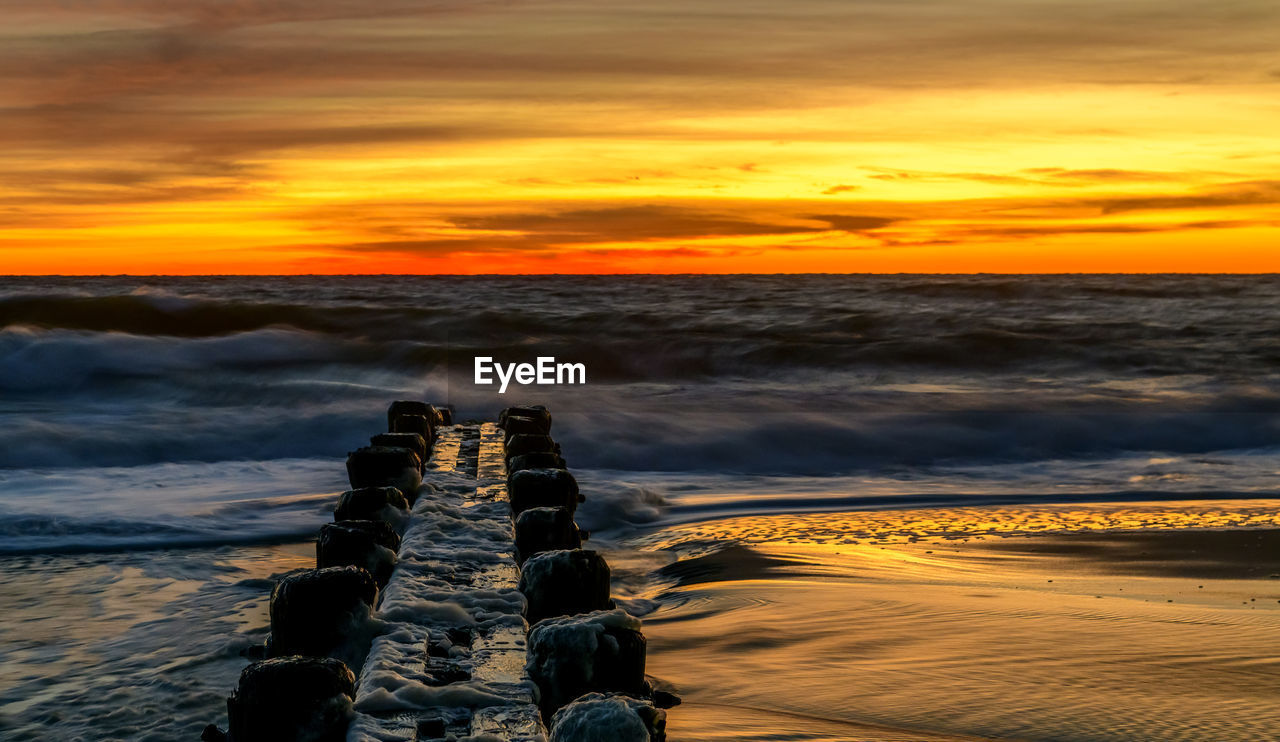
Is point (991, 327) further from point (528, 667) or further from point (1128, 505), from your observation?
point (528, 667)

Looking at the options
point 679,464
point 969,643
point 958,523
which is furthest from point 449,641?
point 679,464

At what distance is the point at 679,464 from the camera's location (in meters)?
10.2

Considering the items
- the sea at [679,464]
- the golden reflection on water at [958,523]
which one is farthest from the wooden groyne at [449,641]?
the golden reflection on water at [958,523]

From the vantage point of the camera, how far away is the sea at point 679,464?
3502 millimetres

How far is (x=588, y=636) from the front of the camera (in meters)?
1.85

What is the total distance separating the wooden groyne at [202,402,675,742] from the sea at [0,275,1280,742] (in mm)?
802

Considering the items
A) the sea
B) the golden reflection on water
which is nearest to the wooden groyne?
the sea

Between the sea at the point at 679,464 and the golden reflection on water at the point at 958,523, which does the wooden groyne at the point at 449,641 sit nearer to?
the sea at the point at 679,464

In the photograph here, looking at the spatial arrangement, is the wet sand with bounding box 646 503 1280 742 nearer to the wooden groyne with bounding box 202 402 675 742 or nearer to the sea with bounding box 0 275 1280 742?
the sea with bounding box 0 275 1280 742

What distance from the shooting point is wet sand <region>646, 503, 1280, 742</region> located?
3268mm

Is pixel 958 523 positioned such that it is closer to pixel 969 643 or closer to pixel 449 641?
pixel 969 643

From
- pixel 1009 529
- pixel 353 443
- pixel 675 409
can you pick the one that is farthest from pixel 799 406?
pixel 1009 529

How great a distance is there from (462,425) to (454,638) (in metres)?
4.19

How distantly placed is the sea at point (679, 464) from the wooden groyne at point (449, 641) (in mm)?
802
